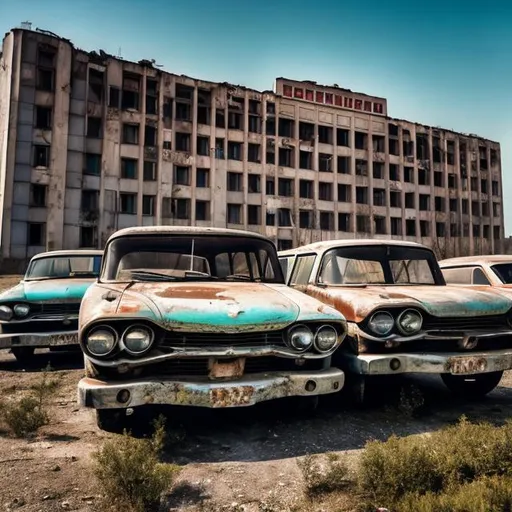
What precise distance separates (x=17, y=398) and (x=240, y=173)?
34036 millimetres

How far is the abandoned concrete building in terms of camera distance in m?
31.2

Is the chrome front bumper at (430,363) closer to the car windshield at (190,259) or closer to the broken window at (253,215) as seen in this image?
the car windshield at (190,259)

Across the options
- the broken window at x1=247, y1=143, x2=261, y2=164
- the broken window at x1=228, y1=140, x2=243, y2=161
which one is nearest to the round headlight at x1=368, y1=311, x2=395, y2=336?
the broken window at x1=228, y1=140, x2=243, y2=161

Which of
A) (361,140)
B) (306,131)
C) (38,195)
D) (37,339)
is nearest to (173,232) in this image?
(37,339)

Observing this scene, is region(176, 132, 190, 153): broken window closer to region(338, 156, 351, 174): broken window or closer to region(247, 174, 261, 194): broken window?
region(247, 174, 261, 194): broken window

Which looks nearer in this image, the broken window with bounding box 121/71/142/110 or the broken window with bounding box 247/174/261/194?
the broken window with bounding box 121/71/142/110

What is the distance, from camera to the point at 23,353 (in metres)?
7.45

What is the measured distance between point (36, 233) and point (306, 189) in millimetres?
22172

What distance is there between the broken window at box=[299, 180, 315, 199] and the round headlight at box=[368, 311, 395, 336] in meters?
36.5

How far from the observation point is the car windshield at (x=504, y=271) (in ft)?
25.1

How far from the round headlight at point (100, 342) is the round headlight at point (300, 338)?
4.63 feet

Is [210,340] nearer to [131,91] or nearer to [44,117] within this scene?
[44,117]

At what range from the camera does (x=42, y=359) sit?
309 inches

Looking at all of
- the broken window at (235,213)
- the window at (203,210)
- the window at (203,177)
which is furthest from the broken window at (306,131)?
the window at (203,210)
